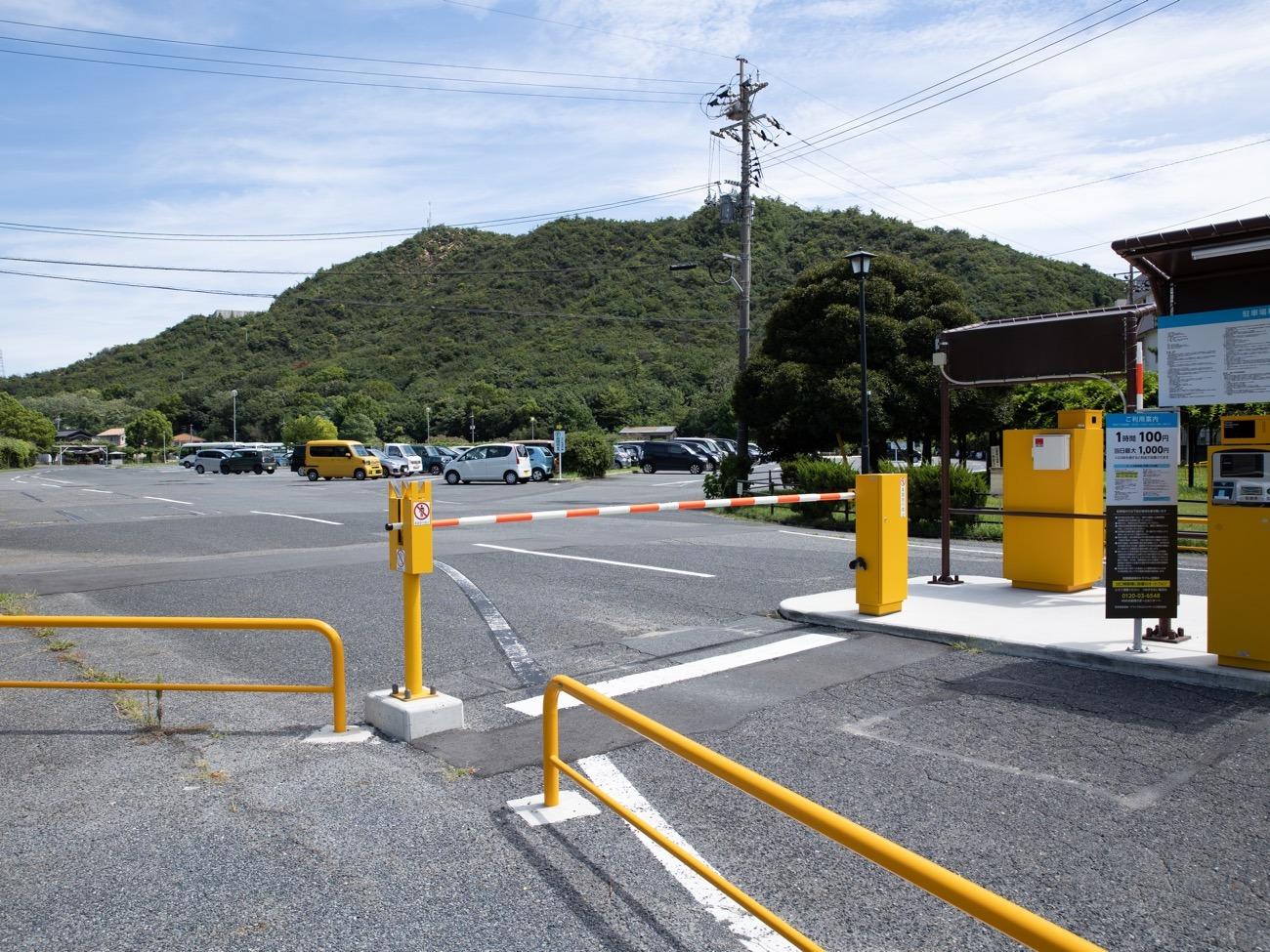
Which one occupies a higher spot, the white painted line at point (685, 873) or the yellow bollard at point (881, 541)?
A: the yellow bollard at point (881, 541)

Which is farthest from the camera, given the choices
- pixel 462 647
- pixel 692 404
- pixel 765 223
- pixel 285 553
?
pixel 692 404

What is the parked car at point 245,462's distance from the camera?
54.8 meters

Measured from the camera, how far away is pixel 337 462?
44.5 meters

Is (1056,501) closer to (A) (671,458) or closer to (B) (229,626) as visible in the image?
(B) (229,626)

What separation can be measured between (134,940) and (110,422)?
145 metres

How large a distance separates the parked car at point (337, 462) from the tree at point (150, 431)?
224ft

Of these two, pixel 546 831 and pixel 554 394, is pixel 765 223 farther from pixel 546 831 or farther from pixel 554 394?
pixel 546 831

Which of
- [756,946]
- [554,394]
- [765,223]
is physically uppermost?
[765,223]

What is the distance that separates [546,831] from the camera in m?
4.02

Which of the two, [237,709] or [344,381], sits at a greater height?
[344,381]

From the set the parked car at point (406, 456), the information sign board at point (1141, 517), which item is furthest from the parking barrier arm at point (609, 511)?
the parked car at point (406, 456)

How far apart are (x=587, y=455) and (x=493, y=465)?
4976 millimetres

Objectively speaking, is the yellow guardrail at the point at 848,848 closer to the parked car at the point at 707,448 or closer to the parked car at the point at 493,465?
the parked car at the point at 493,465

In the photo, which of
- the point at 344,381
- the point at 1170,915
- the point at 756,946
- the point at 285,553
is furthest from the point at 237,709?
the point at 344,381
